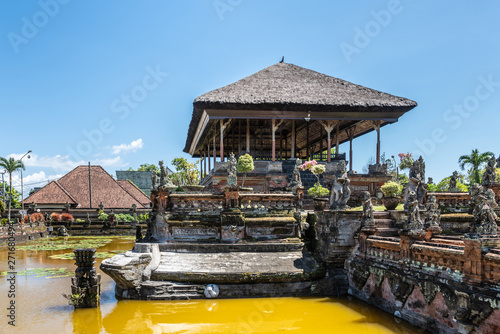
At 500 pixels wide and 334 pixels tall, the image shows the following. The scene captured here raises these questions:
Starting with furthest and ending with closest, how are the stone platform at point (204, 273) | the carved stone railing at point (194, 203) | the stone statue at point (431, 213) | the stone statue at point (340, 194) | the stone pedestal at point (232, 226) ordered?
1. the carved stone railing at point (194, 203)
2. the stone pedestal at point (232, 226)
3. the stone statue at point (340, 194)
4. the stone platform at point (204, 273)
5. the stone statue at point (431, 213)

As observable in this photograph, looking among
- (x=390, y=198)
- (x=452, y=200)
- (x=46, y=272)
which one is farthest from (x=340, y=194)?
(x=46, y=272)

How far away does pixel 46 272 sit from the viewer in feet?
50.3

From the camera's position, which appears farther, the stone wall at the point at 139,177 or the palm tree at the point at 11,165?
the stone wall at the point at 139,177

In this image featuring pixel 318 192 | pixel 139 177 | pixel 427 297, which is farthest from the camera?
pixel 139 177

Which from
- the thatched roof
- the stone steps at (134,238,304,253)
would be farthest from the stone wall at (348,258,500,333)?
the thatched roof

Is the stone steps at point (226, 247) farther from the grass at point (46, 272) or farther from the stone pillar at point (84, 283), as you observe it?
the grass at point (46, 272)

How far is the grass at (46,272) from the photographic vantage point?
1465 cm

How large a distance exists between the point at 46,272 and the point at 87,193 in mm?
30903

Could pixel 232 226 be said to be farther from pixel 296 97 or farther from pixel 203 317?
pixel 296 97

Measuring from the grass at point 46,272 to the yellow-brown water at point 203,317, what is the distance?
363cm

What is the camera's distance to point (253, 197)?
13320 millimetres

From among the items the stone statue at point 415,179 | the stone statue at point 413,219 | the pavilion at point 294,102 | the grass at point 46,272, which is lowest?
the grass at point 46,272

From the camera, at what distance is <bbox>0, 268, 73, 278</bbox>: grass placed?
14648 mm

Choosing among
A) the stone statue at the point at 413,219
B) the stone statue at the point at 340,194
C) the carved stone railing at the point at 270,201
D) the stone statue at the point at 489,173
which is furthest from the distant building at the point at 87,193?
the stone statue at the point at 413,219
